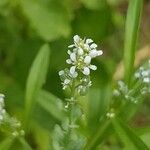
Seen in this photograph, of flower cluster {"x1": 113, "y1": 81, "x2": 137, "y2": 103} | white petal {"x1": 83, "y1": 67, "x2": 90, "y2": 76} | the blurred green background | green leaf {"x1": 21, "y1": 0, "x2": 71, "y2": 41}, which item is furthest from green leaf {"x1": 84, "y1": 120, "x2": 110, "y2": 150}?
green leaf {"x1": 21, "y1": 0, "x2": 71, "y2": 41}

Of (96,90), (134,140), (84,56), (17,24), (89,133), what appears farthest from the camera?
(17,24)

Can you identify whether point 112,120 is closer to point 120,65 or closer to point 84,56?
point 84,56

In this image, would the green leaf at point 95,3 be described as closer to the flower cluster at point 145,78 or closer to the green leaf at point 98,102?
the green leaf at point 98,102

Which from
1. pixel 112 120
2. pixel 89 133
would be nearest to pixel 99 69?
pixel 89 133

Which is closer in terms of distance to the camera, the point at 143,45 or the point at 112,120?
the point at 112,120

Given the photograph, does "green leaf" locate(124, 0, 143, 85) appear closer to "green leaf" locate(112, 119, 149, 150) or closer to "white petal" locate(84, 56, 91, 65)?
"green leaf" locate(112, 119, 149, 150)

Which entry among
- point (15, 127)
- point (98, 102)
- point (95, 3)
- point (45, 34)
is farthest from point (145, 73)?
point (45, 34)

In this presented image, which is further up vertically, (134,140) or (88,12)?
(88,12)
